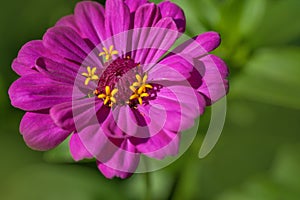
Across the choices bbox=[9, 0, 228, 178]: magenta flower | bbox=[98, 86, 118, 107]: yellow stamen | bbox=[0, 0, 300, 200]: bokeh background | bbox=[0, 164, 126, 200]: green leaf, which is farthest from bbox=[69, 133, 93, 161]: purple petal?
bbox=[0, 164, 126, 200]: green leaf

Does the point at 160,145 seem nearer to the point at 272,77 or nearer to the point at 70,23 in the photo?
the point at 70,23

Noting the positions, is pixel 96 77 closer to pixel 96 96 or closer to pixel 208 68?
pixel 96 96

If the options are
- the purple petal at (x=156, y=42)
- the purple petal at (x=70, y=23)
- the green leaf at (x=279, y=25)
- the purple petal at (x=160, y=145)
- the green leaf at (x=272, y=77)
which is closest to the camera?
the purple petal at (x=160, y=145)

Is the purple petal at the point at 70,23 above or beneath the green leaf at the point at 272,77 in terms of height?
above

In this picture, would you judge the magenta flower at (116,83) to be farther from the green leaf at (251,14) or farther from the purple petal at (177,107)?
the green leaf at (251,14)

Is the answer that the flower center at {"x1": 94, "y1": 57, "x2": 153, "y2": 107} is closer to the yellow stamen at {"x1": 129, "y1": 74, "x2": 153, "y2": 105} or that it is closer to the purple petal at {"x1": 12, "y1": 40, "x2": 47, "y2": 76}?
the yellow stamen at {"x1": 129, "y1": 74, "x2": 153, "y2": 105}

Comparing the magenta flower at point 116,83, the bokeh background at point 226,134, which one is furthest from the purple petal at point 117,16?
the bokeh background at point 226,134
